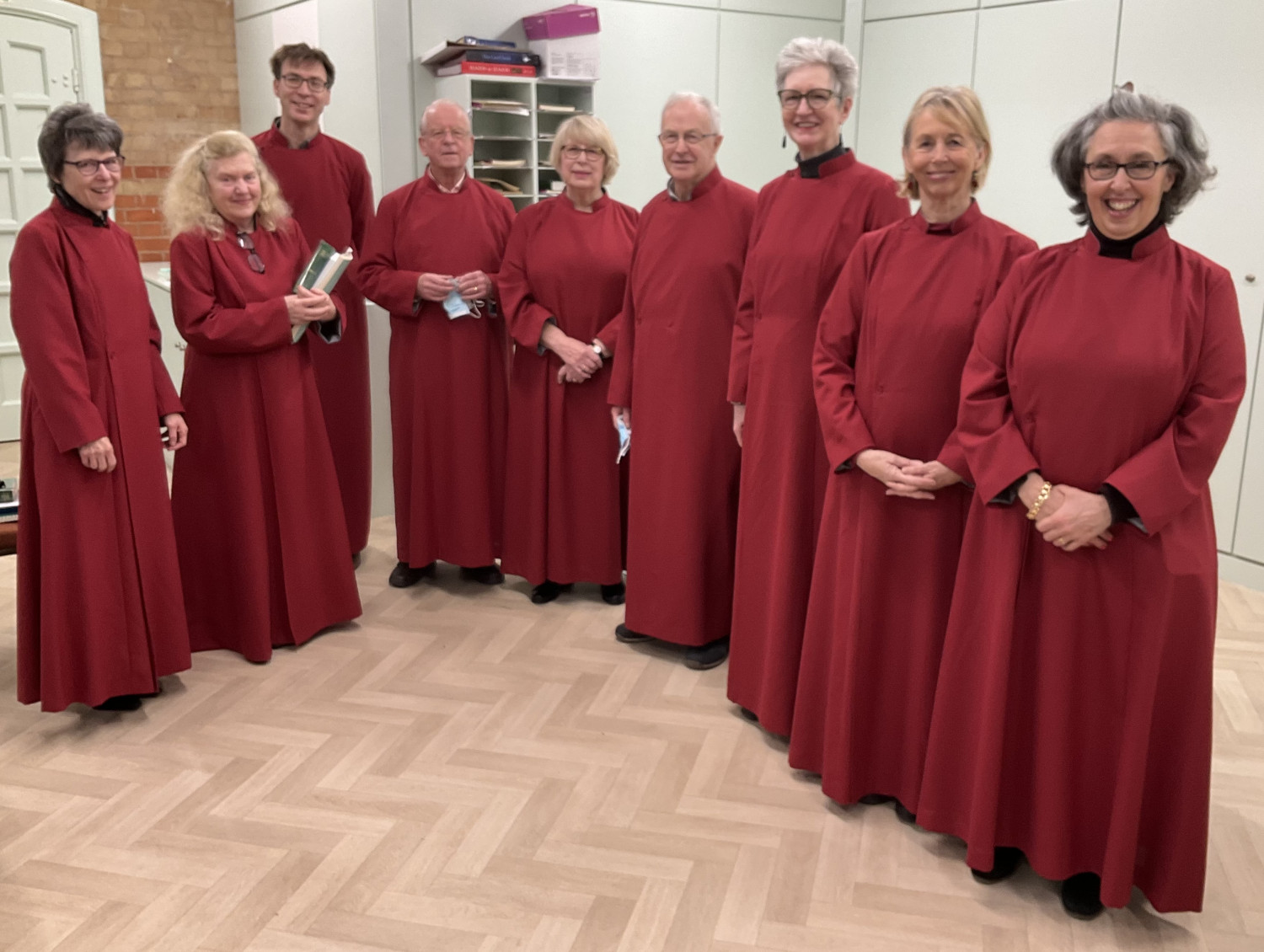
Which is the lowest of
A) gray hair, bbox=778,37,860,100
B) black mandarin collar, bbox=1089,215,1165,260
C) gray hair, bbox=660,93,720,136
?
black mandarin collar, bbox=1089,215,1165,260

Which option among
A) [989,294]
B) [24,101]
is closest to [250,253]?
[989,294]

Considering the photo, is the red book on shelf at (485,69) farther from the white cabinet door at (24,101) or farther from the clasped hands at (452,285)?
the white cabinet door at (24,101)

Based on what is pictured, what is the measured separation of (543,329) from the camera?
3906mm

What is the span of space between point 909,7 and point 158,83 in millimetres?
4191

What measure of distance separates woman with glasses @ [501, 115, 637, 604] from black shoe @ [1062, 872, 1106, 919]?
2067 millimetres

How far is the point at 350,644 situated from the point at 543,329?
1255mm

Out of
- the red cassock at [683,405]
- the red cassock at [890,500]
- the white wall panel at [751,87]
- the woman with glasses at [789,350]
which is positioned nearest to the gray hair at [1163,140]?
the red cassock at [890,500]

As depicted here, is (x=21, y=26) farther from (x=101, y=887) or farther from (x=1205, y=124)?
(x=1205, y=124)

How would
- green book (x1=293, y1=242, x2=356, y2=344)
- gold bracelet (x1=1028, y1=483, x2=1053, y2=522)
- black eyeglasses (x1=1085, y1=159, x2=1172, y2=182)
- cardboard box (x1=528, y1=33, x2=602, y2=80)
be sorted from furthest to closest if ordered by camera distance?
1. cardboard box (x1=528, y1=33, x2=602, y2=80)
2. green book (x1=293, y1=242, x2=356, y2=344)
3. gold bracelet (x1=1028, y1=483, x2=1053, y2=522)
4. black eyeglasses (x1=1085, y1=159, x2=1172, y2=182)

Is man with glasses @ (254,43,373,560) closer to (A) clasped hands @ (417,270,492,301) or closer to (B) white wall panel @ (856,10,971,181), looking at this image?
(A) clasped hands @ (417,270,492,301)

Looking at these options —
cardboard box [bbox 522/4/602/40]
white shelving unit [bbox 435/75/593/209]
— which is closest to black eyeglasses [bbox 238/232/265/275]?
white shelving unit [bbox 435/75/593/209]

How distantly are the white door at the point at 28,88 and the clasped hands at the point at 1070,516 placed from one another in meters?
5.92

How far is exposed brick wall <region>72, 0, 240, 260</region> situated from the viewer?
6.38 m

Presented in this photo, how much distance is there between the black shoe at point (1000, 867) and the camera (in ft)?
8.14
